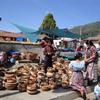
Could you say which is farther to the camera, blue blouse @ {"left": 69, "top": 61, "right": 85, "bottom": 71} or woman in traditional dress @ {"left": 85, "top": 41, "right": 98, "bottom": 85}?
woman in traditional dress @ {"left": 85, "top": 41, "right": 98, "bottom": 85}

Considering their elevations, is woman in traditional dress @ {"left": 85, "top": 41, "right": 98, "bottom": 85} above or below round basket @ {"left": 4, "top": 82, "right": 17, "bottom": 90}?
above

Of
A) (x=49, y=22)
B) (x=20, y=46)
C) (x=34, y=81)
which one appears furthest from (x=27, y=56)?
(x=49, y=22)

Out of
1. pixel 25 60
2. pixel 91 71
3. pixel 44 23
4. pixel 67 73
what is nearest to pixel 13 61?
pixel 25 60

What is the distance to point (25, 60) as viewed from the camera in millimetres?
13648

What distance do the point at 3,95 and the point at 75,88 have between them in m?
2.19

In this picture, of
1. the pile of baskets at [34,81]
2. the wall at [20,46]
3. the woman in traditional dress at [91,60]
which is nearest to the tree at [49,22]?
→ the wall at [20,46]

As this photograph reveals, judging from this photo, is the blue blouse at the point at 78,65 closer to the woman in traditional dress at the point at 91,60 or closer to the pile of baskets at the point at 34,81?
the pile of baskets at the point at 34,81

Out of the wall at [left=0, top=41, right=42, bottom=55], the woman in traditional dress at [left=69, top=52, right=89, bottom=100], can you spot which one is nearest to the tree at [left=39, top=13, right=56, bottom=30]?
the wall at [left=0, top=41, right=42, bottom=55]

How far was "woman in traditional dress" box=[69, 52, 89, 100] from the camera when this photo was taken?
767 centimetres

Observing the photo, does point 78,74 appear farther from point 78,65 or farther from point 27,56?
point 27,56

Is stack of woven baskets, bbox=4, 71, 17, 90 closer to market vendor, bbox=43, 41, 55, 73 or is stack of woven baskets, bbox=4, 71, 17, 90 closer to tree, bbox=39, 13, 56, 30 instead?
market vendor, bbox=43, 41, 55, 73

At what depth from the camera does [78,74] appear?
306 inches

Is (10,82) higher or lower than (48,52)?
lower

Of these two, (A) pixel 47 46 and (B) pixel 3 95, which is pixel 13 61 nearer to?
(A) pixel 47 46
